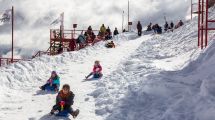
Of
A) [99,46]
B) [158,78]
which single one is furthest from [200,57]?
[99,46]

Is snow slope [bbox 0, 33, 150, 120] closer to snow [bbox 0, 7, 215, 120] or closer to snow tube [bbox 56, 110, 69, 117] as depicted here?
snow [bbox 0, 7, 215, 120]

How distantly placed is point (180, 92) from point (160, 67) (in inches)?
166

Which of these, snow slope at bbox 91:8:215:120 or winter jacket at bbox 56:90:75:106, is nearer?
snow slope at bbox 91:8:215:120

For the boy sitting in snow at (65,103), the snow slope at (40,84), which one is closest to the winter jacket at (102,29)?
the snow slope at (40,84)

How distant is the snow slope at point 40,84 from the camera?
12797 mm

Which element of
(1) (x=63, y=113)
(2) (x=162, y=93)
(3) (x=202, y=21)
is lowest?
(1) (x=63, y=113)

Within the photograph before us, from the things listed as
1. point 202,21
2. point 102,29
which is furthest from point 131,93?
point 102,29

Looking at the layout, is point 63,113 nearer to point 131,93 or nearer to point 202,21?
point 131,93

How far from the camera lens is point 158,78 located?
13.8 metres

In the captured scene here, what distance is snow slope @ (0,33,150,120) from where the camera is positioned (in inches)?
504

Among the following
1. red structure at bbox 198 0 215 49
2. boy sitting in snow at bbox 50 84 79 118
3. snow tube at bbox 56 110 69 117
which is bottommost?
snow tube at bbox 56 110 69 117

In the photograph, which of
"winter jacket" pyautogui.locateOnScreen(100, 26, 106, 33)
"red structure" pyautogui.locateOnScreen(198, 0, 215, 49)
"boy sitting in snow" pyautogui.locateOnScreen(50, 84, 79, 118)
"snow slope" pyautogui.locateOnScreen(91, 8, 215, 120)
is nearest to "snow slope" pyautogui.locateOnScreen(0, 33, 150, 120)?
"boy sitting in snow" pyautogui.locateOnScreen(50, 84, 79, 118)

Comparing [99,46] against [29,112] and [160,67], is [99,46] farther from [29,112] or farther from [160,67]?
[29,112]

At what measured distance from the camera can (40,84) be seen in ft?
57.2
